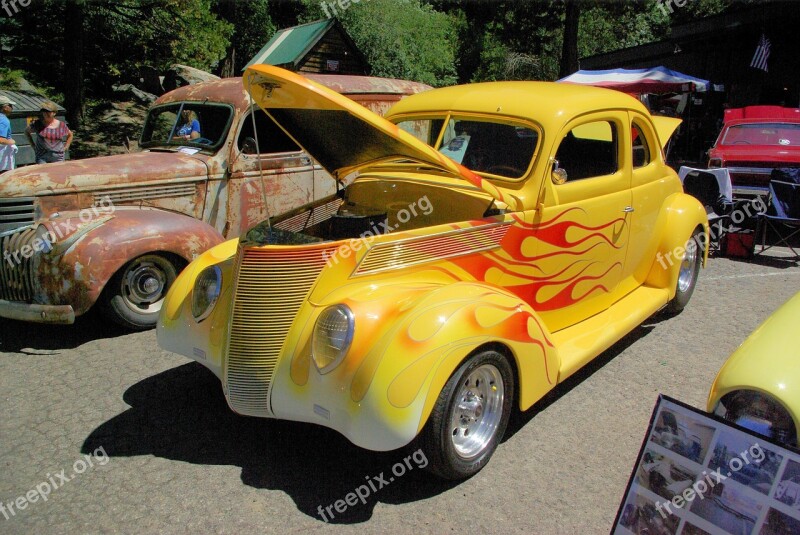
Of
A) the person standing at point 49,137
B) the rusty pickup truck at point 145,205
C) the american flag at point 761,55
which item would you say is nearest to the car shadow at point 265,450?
the rusty pickup truck at point 145,205

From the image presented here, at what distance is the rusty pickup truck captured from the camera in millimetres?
4762

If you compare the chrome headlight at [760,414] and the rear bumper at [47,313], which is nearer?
the chrome headlight at [760,414]

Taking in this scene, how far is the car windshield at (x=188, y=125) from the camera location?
6.11 meters

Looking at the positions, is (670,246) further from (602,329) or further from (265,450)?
(265,450)

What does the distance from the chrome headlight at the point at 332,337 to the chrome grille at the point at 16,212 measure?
351 cm

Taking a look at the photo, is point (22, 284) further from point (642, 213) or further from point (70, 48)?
point (70, 48)

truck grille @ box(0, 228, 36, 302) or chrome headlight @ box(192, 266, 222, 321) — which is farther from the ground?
chrome headlight @ box(192, 266, 222, 321)

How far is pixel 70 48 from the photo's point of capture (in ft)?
42.9

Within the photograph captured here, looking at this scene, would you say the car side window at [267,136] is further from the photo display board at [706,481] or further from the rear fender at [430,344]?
the photo display board at [706,481]

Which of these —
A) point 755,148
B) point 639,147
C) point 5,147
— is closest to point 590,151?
point 639,147

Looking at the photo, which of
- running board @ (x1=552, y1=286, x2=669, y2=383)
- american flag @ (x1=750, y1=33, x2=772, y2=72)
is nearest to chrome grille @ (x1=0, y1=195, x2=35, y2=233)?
A: running board @ (x1=552, y1=286, x2=669, y2=383)

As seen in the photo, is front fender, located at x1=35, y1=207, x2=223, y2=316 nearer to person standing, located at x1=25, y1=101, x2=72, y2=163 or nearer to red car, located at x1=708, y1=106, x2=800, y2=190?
person standing, located at x1=25, y1=101, x2=72, y2=163

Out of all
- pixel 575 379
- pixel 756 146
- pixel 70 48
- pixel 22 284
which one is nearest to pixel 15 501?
pixel 22 284

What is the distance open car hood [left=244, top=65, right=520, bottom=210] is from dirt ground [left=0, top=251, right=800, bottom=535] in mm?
1525
